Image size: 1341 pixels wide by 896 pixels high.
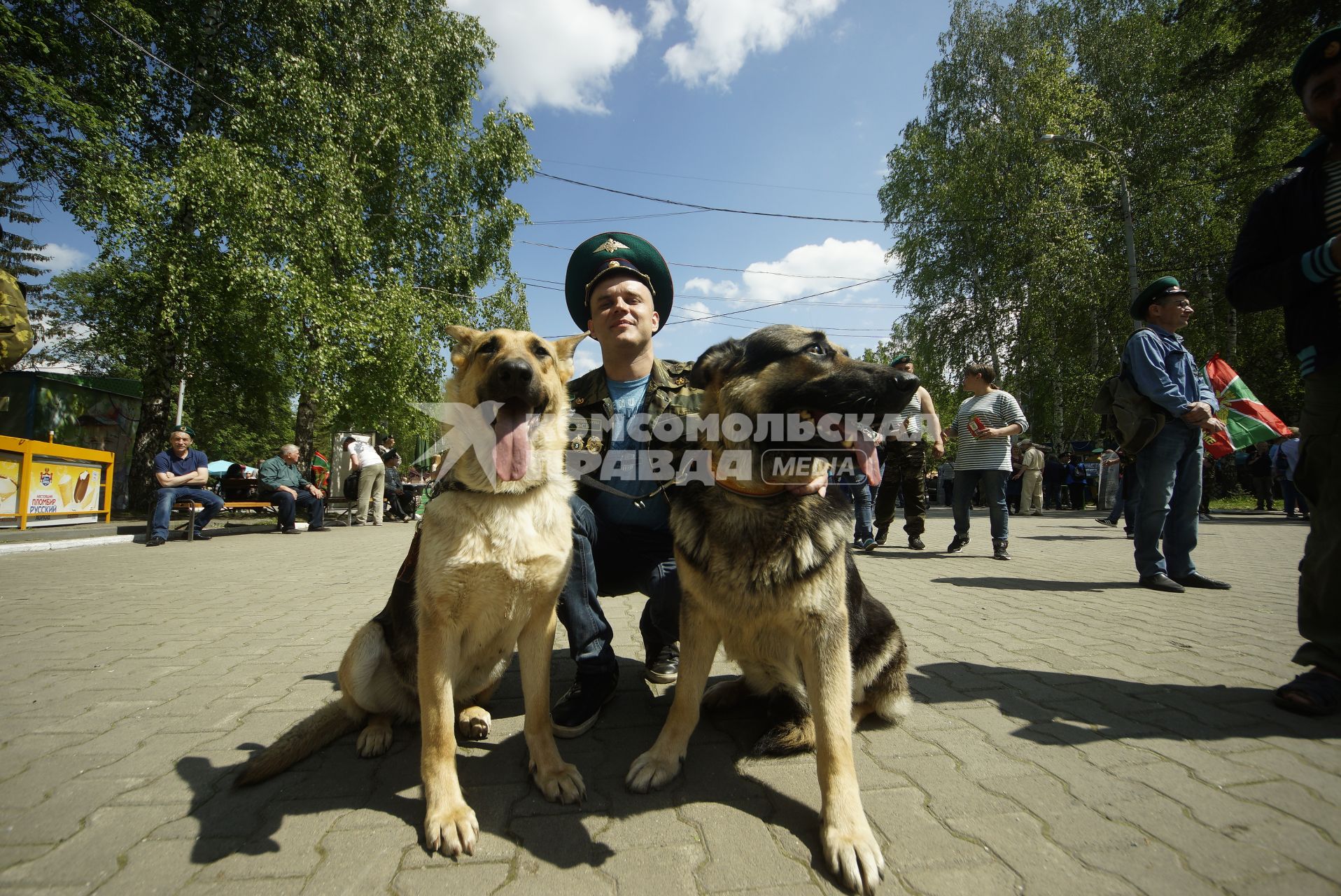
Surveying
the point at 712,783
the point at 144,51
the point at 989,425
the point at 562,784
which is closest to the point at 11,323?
the point at 144,51

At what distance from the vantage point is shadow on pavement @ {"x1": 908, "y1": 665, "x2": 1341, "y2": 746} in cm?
231

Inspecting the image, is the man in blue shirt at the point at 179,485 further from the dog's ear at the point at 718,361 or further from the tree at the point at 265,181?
the dog's ear at the point at 718,361

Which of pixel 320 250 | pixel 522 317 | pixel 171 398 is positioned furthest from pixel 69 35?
pixel 522 317

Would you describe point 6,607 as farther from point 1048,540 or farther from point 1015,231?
point 1015,231

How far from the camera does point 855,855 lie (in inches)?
62.2

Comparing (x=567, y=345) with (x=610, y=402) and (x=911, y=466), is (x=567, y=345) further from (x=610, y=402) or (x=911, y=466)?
(x=911, y=466)

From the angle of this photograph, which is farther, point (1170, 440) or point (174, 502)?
point (174, 502)

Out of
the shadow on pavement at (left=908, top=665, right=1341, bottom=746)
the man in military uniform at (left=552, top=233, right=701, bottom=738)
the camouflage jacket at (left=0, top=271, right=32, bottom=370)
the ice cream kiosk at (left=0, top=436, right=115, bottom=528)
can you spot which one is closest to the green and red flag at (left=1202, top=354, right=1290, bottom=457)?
the shadow on pavement at (left=908, top=665, right=1341, bottom=746)

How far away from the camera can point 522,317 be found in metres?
19.9

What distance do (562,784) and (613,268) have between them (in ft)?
8.39

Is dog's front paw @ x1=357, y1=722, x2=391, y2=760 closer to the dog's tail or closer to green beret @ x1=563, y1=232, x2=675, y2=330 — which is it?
the dog's tail

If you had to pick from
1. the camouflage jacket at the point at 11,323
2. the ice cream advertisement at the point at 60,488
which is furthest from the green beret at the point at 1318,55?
Answer: the camouflage jacket at the point at 11,323

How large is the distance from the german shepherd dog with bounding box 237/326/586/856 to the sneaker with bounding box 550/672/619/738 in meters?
0.33

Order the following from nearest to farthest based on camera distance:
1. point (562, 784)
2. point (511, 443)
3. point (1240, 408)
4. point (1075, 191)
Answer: point (562, 784) → point (511, 443) → point (1240, 408) → point (1075, 191)
